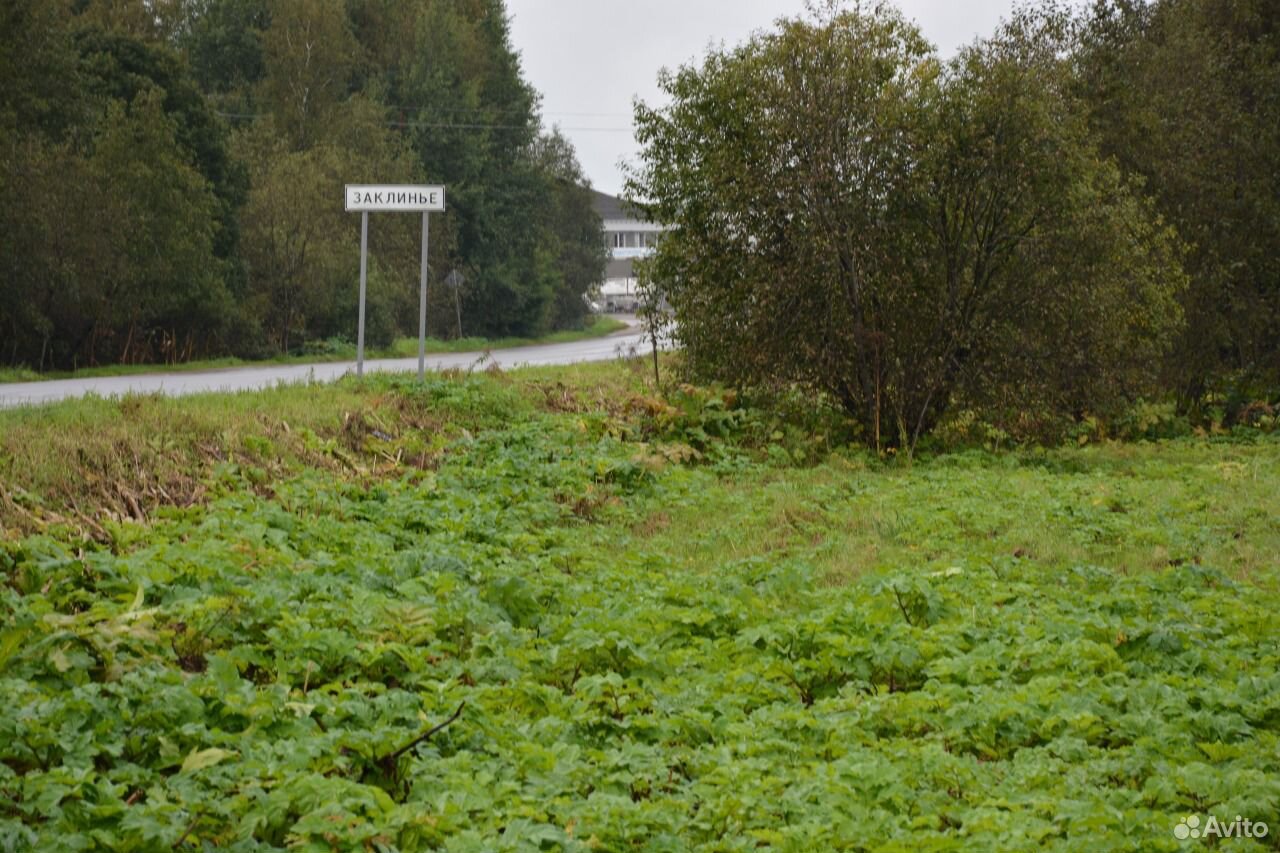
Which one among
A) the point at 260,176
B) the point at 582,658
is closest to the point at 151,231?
the point at 260,176

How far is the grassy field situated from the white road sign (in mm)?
4197

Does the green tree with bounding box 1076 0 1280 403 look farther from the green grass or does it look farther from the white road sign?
the green grass

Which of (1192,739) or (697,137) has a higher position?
(697,137)

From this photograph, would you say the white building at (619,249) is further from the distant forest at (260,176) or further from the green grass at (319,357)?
the green grass at (319,357)

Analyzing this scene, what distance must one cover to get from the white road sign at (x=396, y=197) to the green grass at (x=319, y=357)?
12.4 meters

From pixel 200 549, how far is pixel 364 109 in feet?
151

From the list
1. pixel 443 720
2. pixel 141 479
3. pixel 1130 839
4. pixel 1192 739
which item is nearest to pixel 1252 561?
pixel 1192 739

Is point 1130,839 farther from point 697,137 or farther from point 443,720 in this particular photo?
point 697,137

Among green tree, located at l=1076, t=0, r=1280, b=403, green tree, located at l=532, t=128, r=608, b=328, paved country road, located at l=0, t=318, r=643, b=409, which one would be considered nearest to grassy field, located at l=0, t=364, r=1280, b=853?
paved country road, located at l=0, t=318, r=643, b=409

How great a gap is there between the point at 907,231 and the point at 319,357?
23208 mm

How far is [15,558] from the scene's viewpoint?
7.73 m

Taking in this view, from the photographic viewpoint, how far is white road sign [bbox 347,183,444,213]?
52.9ft

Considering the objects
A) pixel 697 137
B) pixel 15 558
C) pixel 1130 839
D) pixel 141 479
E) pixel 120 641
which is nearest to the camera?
pixel 1130 839

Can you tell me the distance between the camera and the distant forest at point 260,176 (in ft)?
104
